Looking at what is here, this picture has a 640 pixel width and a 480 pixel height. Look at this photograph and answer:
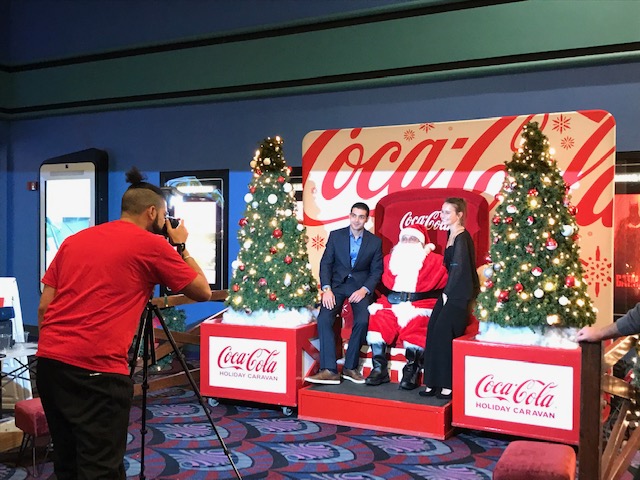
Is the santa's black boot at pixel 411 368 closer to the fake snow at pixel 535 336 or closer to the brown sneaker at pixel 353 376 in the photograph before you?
the brown sneaker at pixel 353 376

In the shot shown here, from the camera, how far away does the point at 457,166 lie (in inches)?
229

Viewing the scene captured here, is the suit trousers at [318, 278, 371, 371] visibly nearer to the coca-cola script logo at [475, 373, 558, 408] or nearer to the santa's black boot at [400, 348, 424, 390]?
the santa's black boot at [400, 348, 424, 390]

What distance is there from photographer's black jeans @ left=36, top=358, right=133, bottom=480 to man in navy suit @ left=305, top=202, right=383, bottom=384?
9.89 feet

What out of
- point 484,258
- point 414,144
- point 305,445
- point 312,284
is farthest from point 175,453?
point 414,144

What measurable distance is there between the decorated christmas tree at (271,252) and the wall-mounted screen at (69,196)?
3651 millimetres

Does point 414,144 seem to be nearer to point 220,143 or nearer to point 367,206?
point 367,206

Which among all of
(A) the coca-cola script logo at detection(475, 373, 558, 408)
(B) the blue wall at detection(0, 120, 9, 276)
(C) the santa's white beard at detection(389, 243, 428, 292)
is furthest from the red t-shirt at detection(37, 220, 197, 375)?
(B) the blue wall at detection(0, 120, 9, 276)

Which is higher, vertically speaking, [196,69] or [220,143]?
[196,69]

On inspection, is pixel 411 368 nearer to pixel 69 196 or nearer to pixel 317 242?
pixel 317 242

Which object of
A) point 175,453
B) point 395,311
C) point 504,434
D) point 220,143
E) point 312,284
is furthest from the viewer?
point 220,143

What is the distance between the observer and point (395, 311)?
5.41 metres

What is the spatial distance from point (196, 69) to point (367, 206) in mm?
3336

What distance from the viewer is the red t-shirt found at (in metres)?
2.52

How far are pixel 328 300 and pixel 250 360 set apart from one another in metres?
0.83
